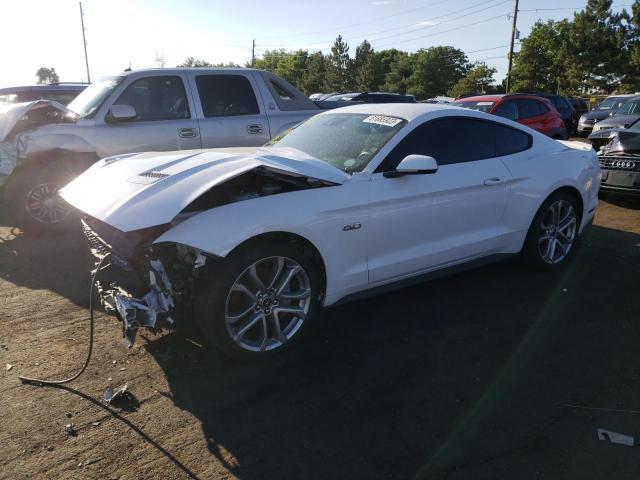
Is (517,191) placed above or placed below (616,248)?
above

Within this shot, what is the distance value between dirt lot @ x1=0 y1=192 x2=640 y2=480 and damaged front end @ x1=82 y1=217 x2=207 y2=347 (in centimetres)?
43

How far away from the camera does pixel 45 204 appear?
6398 millimetres

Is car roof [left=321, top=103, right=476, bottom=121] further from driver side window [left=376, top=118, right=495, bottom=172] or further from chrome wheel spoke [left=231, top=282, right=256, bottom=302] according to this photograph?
chrome wheel spoke [left=231, top=282, right=256, bottom=302]

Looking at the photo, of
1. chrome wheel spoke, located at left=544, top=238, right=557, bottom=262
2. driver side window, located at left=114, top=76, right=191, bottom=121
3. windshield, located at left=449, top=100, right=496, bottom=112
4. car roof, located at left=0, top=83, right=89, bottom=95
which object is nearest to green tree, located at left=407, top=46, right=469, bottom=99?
windshield, located at left=449, top=100, right=496, bottom=112

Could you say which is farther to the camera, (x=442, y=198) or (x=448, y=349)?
(x=442, y=198)

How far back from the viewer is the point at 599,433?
279 cm

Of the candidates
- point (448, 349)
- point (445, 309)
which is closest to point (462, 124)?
point (445, 309)

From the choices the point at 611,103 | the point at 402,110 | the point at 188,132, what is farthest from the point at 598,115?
the point at 402,110

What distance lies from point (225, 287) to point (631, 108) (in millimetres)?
16984

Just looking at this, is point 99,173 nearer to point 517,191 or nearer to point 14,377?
point 14,377

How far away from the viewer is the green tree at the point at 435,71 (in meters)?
79.0

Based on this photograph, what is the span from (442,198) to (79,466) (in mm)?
3040

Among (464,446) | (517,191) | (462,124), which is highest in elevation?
(462,124)

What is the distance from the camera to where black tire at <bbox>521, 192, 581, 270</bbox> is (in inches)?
193
